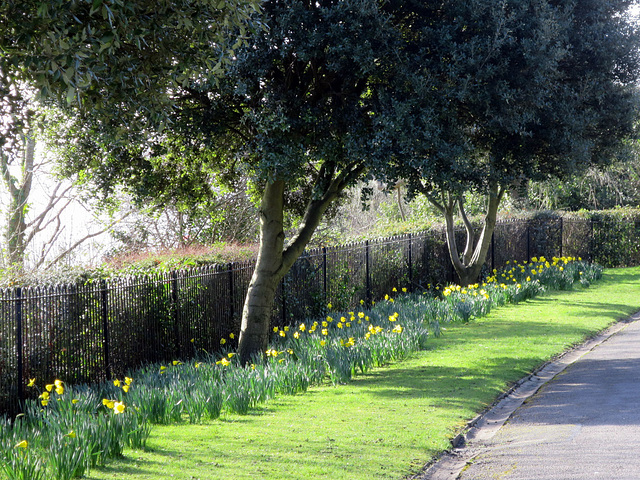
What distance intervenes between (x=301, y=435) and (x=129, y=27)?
3.99 meters

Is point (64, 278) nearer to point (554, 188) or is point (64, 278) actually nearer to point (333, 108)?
point (333, 108)

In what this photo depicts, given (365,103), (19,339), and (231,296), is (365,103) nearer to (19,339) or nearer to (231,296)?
(231,296)

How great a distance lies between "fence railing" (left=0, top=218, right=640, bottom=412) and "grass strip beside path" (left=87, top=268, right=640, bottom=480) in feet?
10.0

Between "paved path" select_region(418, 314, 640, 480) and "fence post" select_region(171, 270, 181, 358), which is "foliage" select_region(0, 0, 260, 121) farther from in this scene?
"fence post" select_region(171, 270, 181, 358)

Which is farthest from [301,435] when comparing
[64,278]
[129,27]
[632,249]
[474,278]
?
[632,249]

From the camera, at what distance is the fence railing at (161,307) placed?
8.20 m

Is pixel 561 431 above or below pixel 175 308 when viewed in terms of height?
below

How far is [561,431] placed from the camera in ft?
20.0


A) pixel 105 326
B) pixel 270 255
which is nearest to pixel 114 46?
pixel 105 326

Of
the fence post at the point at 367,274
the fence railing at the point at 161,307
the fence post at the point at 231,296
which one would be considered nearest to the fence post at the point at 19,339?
the fence railing at the point at 161,307

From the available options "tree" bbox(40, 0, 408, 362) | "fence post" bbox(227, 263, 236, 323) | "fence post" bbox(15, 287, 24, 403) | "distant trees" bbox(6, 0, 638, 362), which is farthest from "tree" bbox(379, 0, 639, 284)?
"fence post" bbox(15, 287, 24, 403)

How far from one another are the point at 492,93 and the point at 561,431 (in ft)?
15.2

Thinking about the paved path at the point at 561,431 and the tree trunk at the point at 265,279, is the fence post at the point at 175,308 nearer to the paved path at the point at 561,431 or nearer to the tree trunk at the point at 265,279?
the tree trunk at the point at 265,279

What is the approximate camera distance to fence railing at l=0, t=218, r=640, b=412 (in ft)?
26.9
